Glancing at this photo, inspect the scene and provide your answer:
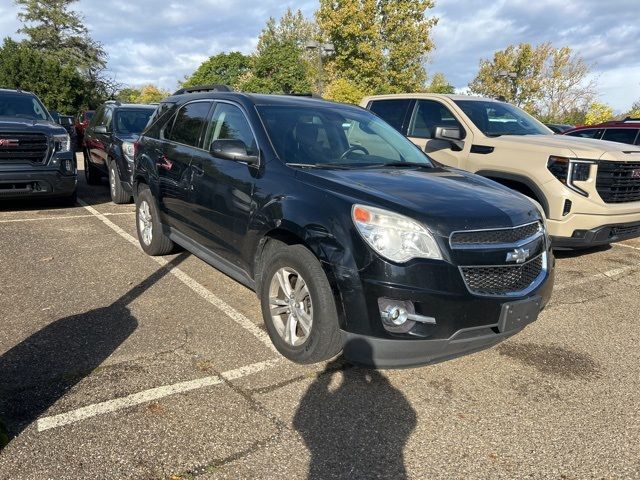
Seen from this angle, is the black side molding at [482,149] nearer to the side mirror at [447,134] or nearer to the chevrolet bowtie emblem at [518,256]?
the side mirror at [447,134]

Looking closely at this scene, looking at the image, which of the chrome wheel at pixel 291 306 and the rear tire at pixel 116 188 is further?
the rear tire at pixel 116 188

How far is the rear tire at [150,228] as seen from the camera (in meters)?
5.40

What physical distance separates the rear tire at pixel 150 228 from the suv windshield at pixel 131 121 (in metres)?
3.47

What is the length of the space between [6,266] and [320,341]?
155 inches

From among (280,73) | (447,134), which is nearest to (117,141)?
(447,134)

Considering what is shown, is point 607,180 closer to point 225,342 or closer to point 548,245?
point 548,245

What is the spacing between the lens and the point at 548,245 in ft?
11.6

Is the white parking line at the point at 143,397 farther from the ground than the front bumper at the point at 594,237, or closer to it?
closer to it

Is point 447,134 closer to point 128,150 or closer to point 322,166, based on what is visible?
point 322,166

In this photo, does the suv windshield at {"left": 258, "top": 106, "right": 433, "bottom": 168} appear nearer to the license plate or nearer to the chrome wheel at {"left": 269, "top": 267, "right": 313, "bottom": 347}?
the chrome wheel at {"left": 269, "top": 267, "right": 313, "bottom": 347}

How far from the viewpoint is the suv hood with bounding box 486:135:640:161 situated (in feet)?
17.6

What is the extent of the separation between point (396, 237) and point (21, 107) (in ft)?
27.4

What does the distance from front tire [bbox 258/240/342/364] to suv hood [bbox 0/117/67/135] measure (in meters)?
5.86

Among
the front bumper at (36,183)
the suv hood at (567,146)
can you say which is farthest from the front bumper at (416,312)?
the front bumper at (36,183)
